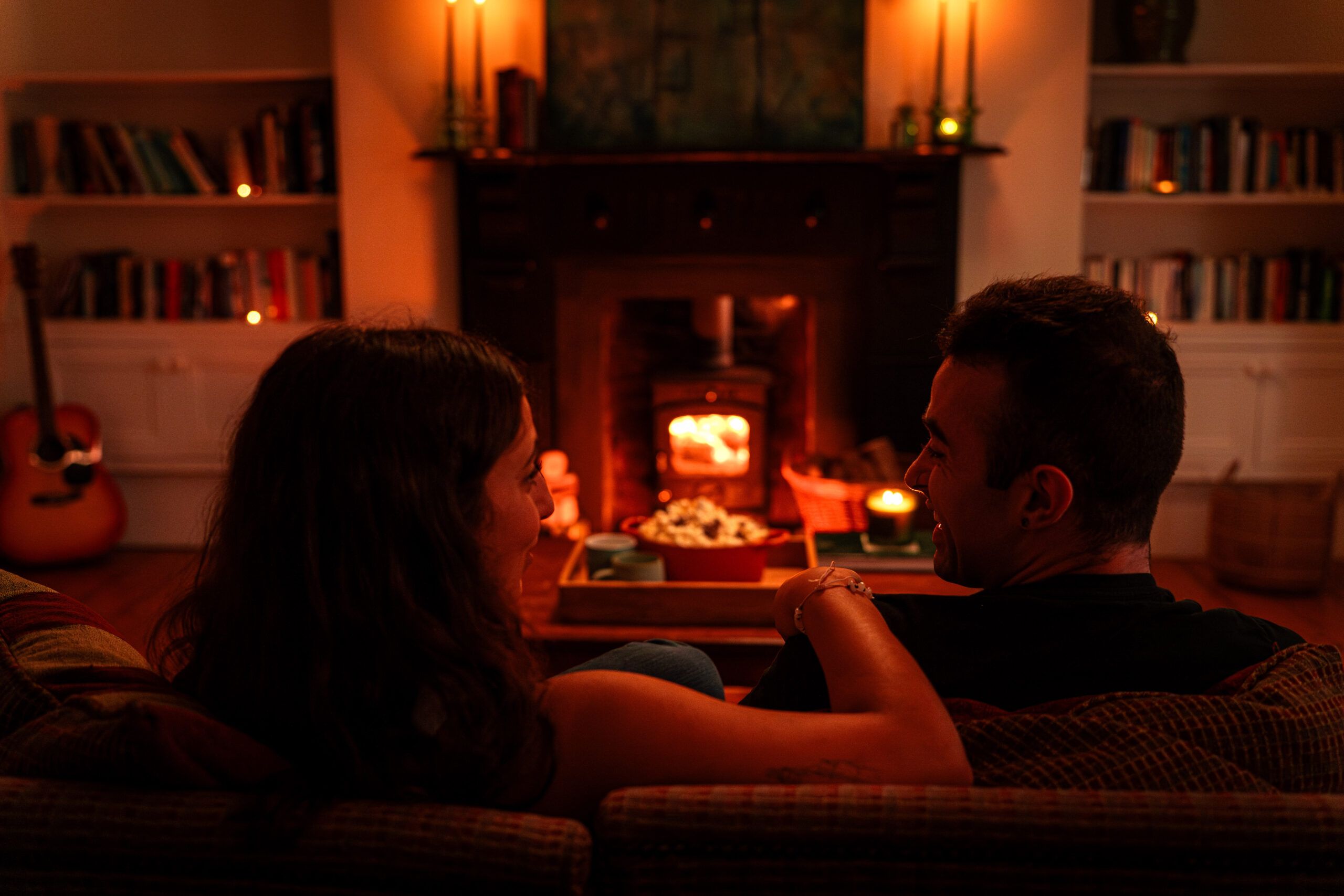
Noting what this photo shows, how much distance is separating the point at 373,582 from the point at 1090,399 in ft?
2.13

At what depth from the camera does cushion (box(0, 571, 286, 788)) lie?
79cm

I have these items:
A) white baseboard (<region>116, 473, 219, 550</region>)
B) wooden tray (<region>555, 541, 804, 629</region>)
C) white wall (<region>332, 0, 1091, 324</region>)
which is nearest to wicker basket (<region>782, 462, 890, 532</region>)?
wooden tray (<region>555, 541, 804, 629</region>)

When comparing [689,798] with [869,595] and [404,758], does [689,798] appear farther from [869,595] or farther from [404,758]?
[869,595]

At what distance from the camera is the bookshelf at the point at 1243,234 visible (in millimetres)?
3656

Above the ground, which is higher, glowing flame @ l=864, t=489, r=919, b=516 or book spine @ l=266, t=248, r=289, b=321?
book spine @ l=266, t=248, r=289, b=321

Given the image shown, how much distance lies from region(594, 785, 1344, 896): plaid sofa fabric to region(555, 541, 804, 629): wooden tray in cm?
137

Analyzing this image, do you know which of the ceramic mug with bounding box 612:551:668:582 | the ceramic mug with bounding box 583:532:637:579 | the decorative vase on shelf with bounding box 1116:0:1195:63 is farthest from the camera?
the decorative vase on shelf with bounding box 1116:0:1195:63

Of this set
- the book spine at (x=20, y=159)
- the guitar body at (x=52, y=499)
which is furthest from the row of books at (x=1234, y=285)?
the book spine at (x=20, y=159)

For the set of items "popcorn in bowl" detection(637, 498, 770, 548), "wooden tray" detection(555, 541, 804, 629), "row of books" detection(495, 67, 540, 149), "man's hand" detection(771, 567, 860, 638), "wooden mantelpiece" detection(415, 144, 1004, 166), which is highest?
"row of books" detection(495, 67, 540, 149)

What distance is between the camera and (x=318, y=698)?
814mm

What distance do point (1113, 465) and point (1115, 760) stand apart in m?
0.30

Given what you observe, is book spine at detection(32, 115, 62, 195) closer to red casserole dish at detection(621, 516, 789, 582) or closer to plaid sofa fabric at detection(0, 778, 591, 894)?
red casserole dish at detection(621, 516, 789, 582)

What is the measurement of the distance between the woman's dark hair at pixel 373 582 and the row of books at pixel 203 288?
126 inches

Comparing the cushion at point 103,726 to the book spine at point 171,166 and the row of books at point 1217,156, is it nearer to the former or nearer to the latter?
the book spine at point 171,166
